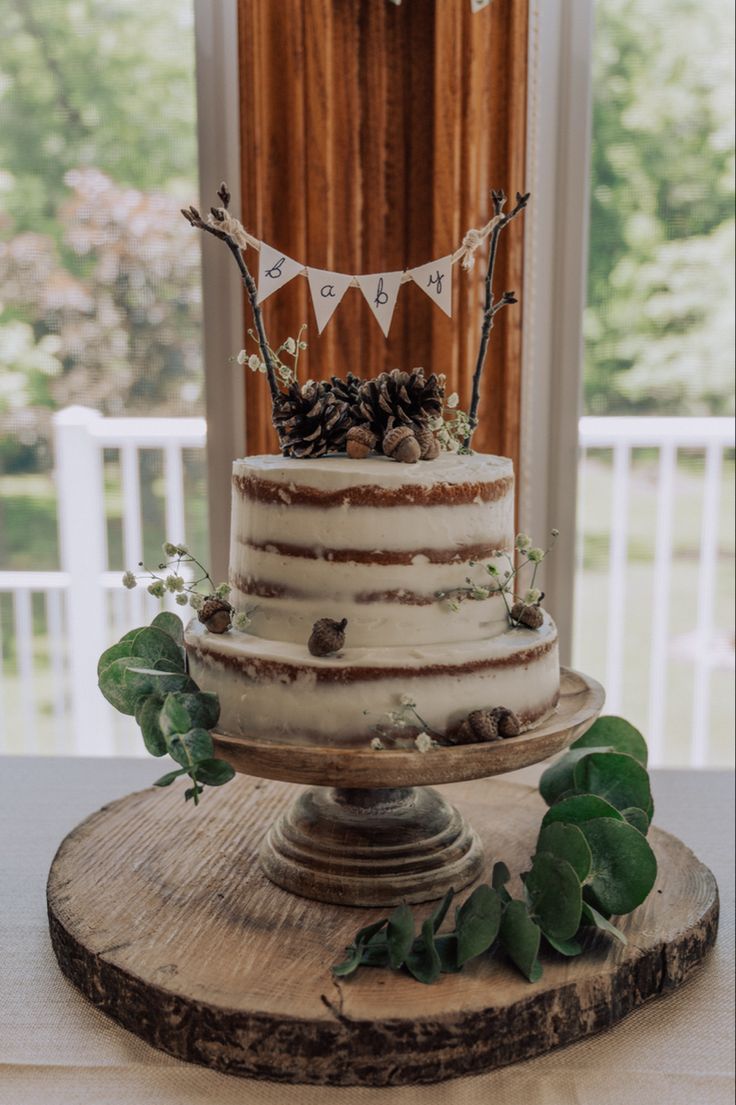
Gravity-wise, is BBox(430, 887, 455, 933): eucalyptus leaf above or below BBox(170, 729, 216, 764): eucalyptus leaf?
below

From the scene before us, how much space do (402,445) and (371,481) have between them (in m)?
0.06

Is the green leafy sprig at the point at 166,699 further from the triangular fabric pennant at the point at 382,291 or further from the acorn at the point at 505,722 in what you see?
the triangular fabric pennant at the point at 382,291

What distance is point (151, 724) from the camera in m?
0.94

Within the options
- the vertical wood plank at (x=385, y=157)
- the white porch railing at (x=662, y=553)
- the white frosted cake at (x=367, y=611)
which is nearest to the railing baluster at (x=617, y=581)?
the white porch railing at (x=662, y=553)

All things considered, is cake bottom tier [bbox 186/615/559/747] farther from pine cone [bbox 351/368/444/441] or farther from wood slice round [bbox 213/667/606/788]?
pine cone [bbox 351/368/444/441]

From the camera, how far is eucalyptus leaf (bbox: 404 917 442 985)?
854 mm

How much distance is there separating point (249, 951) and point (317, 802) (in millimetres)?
211

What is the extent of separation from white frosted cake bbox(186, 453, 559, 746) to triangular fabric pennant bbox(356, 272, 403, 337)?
0.23m

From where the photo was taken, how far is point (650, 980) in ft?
2.99

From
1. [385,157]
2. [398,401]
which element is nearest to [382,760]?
[398,401]

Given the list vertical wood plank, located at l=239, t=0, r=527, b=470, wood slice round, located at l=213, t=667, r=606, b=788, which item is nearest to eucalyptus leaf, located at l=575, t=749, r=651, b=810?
wood slice round, located at l=213, t=667, r=606, b=788

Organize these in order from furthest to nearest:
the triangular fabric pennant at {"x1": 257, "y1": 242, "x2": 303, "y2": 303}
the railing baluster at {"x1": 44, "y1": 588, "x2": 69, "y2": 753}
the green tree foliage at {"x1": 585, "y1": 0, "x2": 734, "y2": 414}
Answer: the railing baluster at {"x1": 44, "y1": 588, "x2": 69, "y2": 753}, the green tree foliage at {"x1": 585, "y1": 0, "x2": 734, "y2": 414}, the triangular fabric pennant at {"x1": 257, "y1": 242, "x2": 303, "y2": 303}

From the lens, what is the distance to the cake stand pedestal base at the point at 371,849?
3.27 feet

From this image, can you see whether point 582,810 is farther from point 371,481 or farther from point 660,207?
point 660,207
